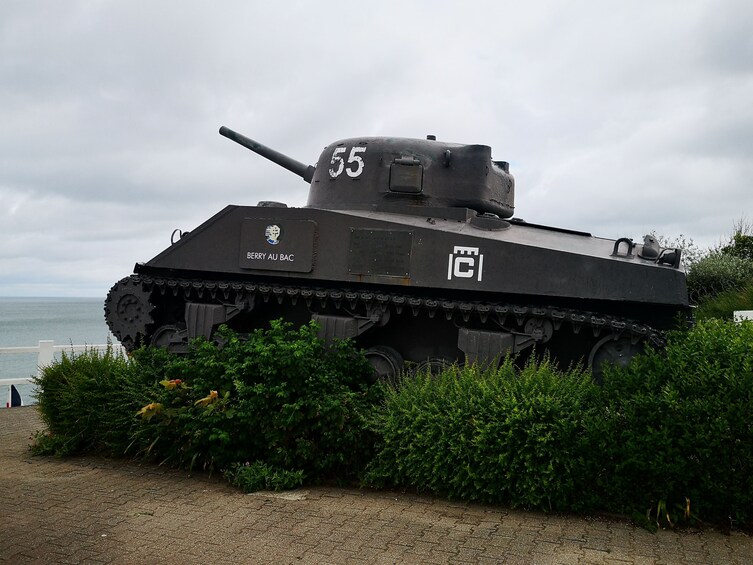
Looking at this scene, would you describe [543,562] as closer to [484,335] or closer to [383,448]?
[383,448]

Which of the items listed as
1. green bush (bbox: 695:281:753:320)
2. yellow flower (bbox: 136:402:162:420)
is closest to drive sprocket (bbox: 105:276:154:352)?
yellow flower (bbox: 136:402:162:420)

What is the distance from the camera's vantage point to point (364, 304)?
9.98m

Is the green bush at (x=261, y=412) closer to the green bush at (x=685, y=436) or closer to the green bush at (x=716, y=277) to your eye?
the green bush at (x=685, y=436)

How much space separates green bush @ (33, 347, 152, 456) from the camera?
8.67 metres

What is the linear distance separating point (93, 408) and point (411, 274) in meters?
4.00

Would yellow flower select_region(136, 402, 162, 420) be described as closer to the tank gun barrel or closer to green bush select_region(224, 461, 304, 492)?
green bush select_region(224, 461, 304, 492)

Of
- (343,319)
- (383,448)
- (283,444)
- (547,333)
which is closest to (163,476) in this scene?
(283,444)

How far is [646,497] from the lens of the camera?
6449 millimetres

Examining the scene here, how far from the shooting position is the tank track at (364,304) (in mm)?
8500

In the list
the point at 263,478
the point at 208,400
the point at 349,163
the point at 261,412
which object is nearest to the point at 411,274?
the point at 349,163

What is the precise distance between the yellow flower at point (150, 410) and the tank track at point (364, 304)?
2581 millimetres

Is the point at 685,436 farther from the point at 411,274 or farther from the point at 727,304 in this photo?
the point at 727,304

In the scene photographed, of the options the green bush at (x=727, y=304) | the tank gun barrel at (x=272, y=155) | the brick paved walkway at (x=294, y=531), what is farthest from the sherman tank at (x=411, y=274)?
the green bush at (x=727, y=304)

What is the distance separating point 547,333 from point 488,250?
1.16 meters
